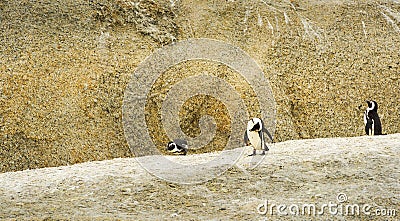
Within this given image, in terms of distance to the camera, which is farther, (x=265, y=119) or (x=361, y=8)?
(x=361, y=8)

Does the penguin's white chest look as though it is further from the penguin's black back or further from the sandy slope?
the penguin's black back

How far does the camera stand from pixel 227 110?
1558cm

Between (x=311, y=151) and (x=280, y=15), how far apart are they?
8.45 meters

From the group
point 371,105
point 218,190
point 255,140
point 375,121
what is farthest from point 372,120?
point 218,190

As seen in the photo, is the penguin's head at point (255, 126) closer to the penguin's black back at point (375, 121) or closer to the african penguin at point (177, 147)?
the african penguin at point (177, 147)

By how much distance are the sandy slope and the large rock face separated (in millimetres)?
3887

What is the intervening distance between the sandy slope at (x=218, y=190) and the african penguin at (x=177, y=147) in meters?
2.97

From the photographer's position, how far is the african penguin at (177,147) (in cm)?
1381

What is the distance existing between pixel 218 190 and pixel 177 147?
5193mm

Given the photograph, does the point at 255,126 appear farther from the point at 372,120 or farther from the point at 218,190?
the point at 372,120

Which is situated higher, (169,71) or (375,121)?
(169,71)

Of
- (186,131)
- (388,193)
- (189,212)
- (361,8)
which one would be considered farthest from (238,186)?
(361,8)

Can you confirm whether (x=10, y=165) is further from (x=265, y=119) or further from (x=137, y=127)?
(x=265, y=119)

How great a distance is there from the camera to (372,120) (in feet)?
49.6
